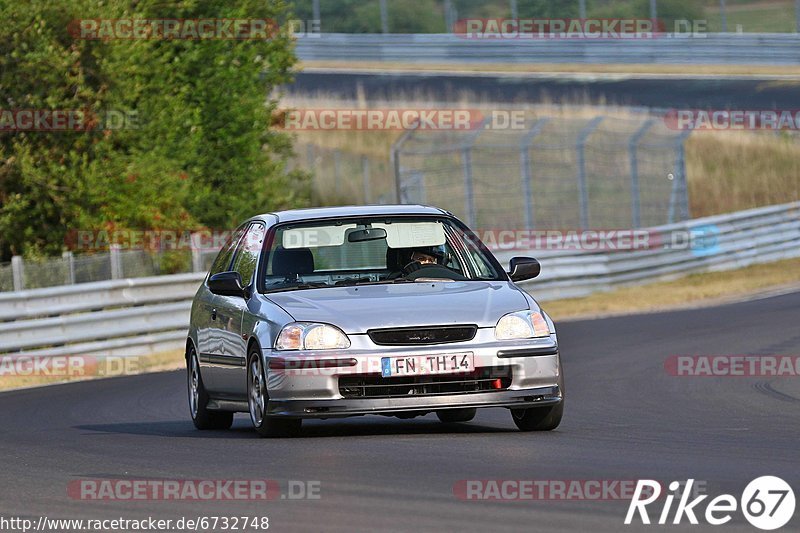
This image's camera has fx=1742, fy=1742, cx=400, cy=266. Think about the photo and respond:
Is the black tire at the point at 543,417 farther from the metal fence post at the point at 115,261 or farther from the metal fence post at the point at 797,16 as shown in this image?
the metal fence post at the point at 797,16

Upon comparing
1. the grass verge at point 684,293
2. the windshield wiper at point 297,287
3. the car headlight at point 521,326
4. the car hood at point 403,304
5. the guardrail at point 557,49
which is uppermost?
the guardrail at point 557,49

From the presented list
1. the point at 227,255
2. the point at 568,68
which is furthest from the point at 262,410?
the point at 568,68

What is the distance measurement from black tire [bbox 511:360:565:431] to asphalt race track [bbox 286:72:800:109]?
115ft

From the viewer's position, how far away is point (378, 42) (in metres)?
49.7

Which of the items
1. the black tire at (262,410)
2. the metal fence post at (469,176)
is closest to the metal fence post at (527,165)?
the metal fence post at (469,176)

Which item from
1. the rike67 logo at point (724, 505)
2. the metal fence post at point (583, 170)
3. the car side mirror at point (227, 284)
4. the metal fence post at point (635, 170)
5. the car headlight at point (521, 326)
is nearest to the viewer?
the rike67 logo at point (724, 505)

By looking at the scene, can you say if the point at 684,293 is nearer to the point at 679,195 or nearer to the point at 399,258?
the point at 679,195

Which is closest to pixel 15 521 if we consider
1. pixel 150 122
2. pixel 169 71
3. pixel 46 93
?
pixel 46 93

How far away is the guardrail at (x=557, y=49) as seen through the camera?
44562 millimetres

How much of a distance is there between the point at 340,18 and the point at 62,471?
39.7 meters

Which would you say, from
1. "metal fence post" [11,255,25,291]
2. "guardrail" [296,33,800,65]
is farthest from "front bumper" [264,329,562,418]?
"guardrail" [296,33,800,65]

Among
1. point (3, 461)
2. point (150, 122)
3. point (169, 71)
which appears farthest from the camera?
point (169, 71)

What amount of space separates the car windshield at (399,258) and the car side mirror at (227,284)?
7.4 inches

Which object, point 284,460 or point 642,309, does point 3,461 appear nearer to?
point 284,460
